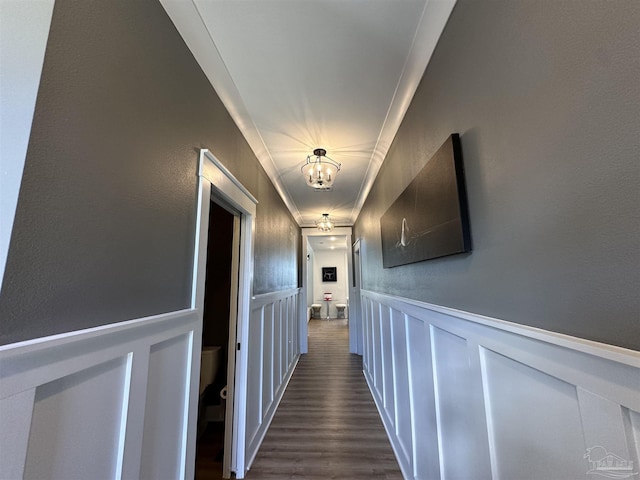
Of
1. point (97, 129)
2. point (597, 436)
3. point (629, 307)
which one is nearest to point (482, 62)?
point (629, 307)

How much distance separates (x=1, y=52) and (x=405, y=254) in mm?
1853

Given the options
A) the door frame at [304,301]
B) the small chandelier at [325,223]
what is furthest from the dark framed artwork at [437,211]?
the door frame at [304,301]

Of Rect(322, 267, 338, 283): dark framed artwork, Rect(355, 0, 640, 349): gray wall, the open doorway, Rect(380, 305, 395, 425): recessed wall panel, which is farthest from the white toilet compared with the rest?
Rect(322, 267, 338, 283): dark framed artwork

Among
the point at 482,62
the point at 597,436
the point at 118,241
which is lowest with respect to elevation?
the point at 597,436

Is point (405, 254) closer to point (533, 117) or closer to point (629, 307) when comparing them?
point (533, 117)

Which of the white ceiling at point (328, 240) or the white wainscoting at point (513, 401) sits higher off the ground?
the white ceiling at point (328, 240)

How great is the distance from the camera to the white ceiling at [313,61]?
46.0 inches

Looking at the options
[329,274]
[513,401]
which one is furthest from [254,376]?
[329,274]

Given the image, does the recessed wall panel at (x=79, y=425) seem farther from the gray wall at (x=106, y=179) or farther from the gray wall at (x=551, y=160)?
the gray wall at (x=551, y=160)

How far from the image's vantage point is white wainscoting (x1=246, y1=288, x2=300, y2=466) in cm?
214

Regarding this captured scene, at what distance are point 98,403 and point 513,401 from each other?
1189 mm

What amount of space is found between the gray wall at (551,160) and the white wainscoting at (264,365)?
169cm

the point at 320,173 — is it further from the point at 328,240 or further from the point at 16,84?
the point at 328,240

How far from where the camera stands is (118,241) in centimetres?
83
